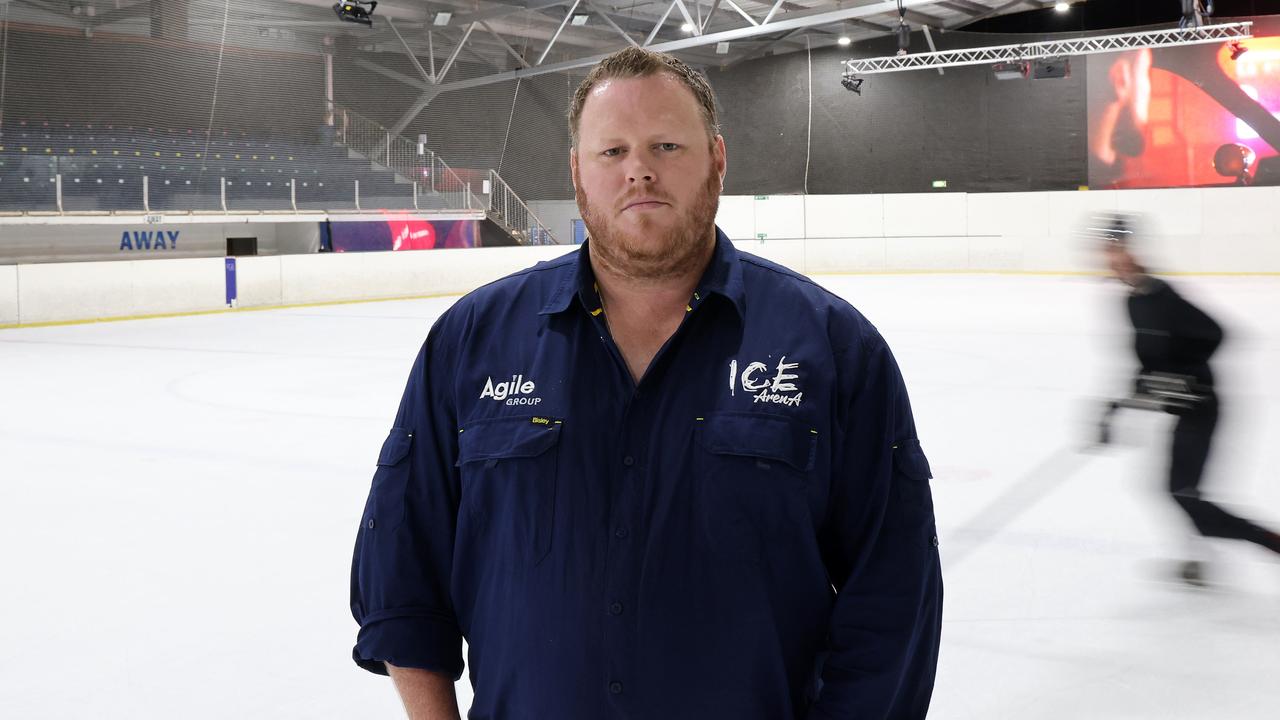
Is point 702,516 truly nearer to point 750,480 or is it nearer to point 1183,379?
point 750,480

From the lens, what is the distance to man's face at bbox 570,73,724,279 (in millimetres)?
1449

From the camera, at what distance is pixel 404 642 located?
5.01 ft

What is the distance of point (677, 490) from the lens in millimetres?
1404

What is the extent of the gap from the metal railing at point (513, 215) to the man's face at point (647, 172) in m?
21.1

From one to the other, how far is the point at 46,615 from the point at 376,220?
1764 cm

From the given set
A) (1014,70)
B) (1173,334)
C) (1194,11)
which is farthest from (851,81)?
(1173,334)

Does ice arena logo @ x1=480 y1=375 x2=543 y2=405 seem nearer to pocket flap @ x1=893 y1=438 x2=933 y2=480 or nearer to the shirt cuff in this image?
the shirt cuff

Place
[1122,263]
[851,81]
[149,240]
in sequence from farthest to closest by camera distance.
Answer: [851,81]
[149,240]
[1122,263]

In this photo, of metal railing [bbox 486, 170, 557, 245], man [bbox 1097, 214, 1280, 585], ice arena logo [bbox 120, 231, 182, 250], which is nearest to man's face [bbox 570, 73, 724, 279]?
man [bbox 1097, 214, 1280, 585]

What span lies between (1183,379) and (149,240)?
1761 centimetres

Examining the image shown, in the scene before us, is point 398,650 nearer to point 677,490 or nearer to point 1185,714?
point 677,490

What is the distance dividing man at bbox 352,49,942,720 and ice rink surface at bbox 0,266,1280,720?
62.0 inches

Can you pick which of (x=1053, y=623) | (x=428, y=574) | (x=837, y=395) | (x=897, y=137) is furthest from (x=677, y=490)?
(x=897, y=137)

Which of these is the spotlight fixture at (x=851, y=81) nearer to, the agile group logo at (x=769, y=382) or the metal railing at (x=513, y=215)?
the metal railing at (x=513, y=215)
